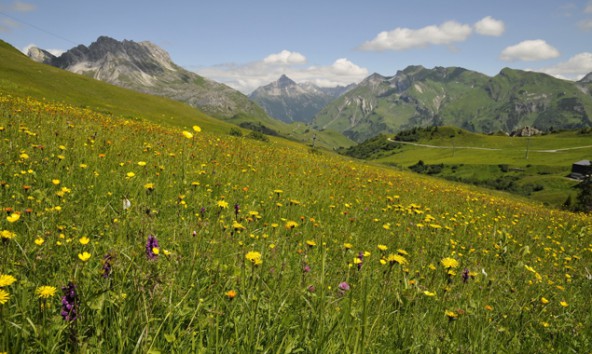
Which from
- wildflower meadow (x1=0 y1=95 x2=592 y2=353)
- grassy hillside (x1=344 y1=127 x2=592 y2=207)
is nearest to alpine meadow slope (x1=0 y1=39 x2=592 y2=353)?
wildflower meadow (x1=0 y1=95 x2=592 y2=353)

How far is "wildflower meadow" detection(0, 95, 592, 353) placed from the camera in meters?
2.31

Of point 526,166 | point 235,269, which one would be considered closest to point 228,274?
point 235,269

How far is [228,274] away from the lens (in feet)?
11.9

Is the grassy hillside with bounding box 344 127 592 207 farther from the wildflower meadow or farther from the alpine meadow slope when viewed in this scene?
the wildflower meadow

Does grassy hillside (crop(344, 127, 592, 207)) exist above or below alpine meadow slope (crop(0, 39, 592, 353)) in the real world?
below

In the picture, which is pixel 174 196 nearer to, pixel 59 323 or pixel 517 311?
pixel 59 323

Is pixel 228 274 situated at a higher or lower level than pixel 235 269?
lower

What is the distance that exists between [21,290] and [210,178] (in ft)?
20.8

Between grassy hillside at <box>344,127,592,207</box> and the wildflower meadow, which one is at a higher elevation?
the wildflower meadow

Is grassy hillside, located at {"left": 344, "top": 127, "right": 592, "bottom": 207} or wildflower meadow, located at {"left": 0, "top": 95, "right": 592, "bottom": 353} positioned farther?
grassy hillside, located at {"left": 344, "top": 127, "right": 592, "bottom": 207}

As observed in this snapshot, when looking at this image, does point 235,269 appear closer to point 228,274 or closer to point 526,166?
point 228,274

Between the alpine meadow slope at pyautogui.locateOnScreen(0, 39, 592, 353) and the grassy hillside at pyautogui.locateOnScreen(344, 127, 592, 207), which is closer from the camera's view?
the alpine meadow slope at pyautogui.locateOnScreen(0, 39, 592, 353)

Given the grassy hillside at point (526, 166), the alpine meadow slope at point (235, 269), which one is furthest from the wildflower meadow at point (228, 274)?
the grassy hillside at point (526, 166)

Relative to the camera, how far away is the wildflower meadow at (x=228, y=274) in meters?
2.31
